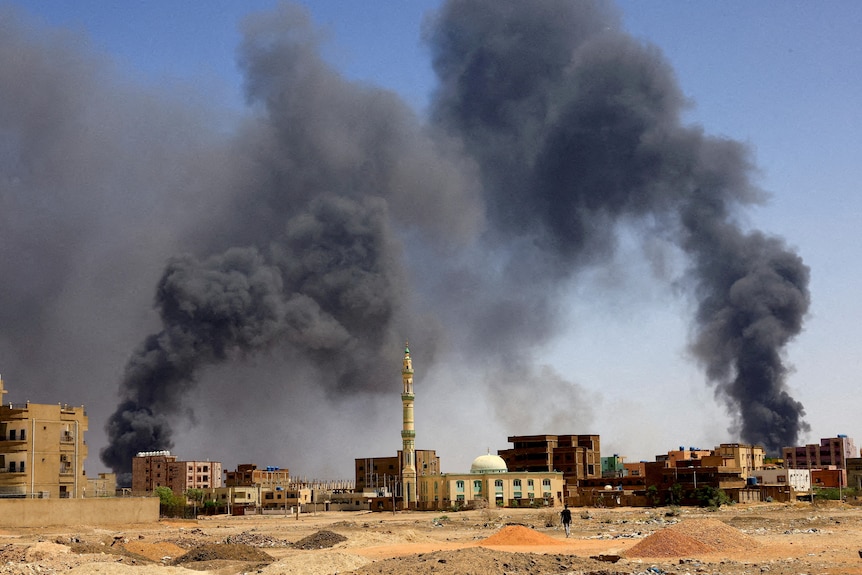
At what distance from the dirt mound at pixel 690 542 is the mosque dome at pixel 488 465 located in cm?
8739

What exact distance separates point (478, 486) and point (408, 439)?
10.9 meters

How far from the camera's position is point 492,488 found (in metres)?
129

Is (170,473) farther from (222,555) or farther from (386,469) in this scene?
(222,555)

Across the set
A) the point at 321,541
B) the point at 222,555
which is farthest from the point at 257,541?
the point at 222,555

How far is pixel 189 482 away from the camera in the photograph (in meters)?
158

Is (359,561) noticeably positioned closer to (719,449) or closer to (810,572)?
(810,572)

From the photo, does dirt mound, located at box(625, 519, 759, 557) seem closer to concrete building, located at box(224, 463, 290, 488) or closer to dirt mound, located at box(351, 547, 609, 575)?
dirt mound, located at box(351, 547, 609, 575)

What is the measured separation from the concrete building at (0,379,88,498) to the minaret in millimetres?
51119

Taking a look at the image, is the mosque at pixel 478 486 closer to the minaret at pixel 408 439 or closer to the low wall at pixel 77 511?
the minaret at pixel 408 439

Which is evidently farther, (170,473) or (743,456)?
(170,473)

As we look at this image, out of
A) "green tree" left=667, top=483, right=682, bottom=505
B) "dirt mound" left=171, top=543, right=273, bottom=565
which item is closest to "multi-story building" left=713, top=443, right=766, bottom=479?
"green tree" left=667, top=483, right=682, bottom=505

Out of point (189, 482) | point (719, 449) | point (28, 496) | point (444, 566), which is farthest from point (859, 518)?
point (189, 482)

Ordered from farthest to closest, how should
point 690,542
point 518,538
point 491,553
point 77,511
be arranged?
point 77,511
point 518,538
point 690,542
point 491,553

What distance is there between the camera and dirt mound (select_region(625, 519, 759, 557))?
42656 mm
